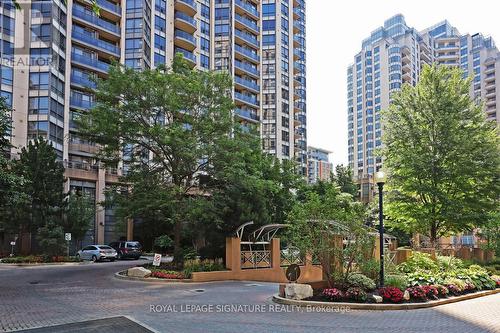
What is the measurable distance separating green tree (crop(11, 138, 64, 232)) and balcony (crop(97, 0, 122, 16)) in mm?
22665

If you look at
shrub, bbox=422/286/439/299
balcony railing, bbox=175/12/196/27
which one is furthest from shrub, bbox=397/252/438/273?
balcony railing, bbox=175/12/196/27

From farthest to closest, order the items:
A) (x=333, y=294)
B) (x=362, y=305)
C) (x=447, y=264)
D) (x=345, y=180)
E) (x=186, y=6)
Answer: (x=345, y=180)
(x=186, y=6)
(x=447, y=264)
(x=333, y=294)
(x=362, y=305)

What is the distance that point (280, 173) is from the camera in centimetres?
3067

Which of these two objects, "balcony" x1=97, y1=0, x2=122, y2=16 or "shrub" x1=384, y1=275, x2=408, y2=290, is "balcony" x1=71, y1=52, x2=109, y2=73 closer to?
"balcony" x1=97, y1=0, x2=122, y2=16

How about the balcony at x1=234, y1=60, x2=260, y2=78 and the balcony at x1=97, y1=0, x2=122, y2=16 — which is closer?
the balcony at x1=97, y1=0, x2=122, y2=16

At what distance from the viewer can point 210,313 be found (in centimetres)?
1267

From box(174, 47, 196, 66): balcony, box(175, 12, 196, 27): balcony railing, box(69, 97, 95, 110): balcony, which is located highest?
box(175, 12, 196, 27): balcony railing

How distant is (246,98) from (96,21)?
2553 centimetres

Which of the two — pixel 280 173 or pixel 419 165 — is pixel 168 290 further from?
pixel 419 165

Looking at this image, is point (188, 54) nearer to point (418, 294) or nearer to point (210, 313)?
point (418, 294)

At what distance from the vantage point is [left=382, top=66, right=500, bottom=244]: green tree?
2686 centimetres

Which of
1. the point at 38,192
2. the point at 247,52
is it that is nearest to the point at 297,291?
the point at 38,192

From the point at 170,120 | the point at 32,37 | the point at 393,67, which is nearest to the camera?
the point at 170,120

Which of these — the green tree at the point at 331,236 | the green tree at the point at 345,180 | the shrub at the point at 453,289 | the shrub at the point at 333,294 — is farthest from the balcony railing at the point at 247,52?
the shrub at the point at 333,294
